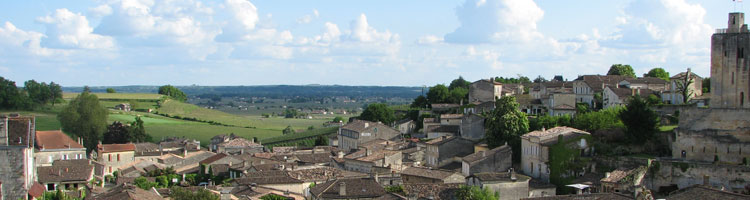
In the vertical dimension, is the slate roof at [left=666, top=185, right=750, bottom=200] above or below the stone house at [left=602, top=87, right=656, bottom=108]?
below

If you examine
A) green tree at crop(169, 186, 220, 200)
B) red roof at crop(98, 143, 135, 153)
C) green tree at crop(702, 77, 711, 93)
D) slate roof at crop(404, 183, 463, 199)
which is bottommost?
red roof at crop(98, 143, 135, 153)

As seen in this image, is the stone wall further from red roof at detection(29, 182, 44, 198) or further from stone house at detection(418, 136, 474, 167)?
stone house at detection(418, 136, 474, 167)

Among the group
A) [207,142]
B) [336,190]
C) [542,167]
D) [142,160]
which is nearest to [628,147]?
[542,167]

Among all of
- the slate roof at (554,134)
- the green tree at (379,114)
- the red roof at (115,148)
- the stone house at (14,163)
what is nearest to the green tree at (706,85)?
the slate roof at (554,134)

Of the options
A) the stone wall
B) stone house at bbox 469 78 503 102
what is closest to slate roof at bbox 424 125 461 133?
stone house at bbox 469 78 503 102

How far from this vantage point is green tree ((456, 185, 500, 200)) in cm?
4077

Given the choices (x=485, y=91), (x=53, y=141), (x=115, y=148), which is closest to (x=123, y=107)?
(x=115, y=148)

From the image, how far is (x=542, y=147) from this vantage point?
51.2m

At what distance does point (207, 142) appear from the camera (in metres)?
102

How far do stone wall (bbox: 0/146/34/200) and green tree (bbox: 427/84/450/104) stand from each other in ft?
205

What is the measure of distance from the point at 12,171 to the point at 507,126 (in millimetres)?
35740

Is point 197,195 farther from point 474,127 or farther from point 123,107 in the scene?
point 123,107

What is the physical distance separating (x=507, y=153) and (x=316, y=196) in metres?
18.4

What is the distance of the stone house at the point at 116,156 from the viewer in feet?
234
